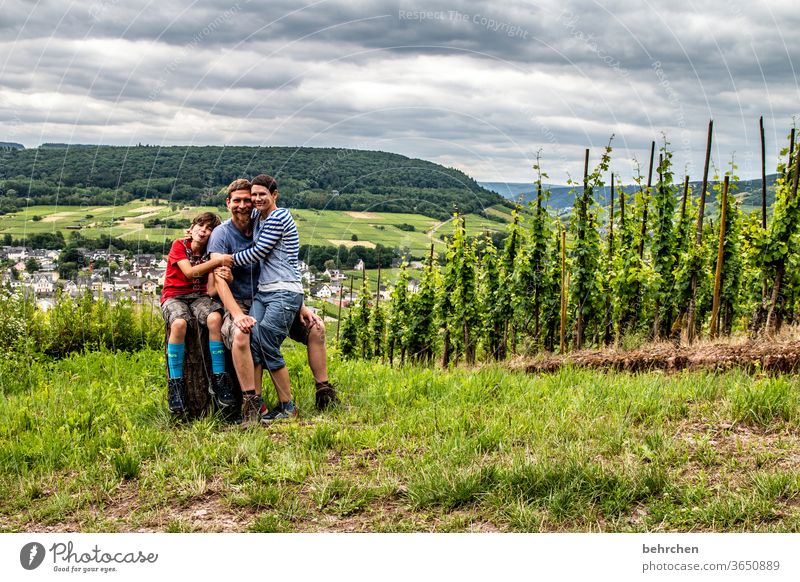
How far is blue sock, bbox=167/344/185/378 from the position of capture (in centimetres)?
597

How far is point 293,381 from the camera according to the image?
711 cm

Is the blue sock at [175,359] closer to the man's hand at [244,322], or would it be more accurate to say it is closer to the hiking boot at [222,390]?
the hiking boot at [222,390]

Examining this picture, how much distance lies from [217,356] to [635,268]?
917 centimetres

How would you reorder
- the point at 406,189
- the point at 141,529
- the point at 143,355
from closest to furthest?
the point at 141,529
the point at 143,355
the point at 406,189

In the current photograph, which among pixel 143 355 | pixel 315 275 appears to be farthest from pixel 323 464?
pixel 315 275

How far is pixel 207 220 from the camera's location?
6238mm

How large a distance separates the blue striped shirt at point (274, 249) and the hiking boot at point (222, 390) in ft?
2.83

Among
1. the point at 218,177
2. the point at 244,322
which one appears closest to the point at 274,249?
the point at 244,322

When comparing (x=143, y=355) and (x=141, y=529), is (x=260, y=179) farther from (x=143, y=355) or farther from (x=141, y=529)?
(x=143, y=355)

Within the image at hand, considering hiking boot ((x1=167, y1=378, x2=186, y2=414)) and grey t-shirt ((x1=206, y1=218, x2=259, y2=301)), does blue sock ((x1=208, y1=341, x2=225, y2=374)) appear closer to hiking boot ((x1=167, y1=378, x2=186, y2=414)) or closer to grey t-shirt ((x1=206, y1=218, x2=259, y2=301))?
hiking boot ((x1=167, y1=378, x2=186, y2=414))

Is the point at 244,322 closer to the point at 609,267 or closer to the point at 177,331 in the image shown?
the point at 177,331

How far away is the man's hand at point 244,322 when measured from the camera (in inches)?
229

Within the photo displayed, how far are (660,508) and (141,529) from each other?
120 inches

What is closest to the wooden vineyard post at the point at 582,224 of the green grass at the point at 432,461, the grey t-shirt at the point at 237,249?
the green grass at the point at 432,461
